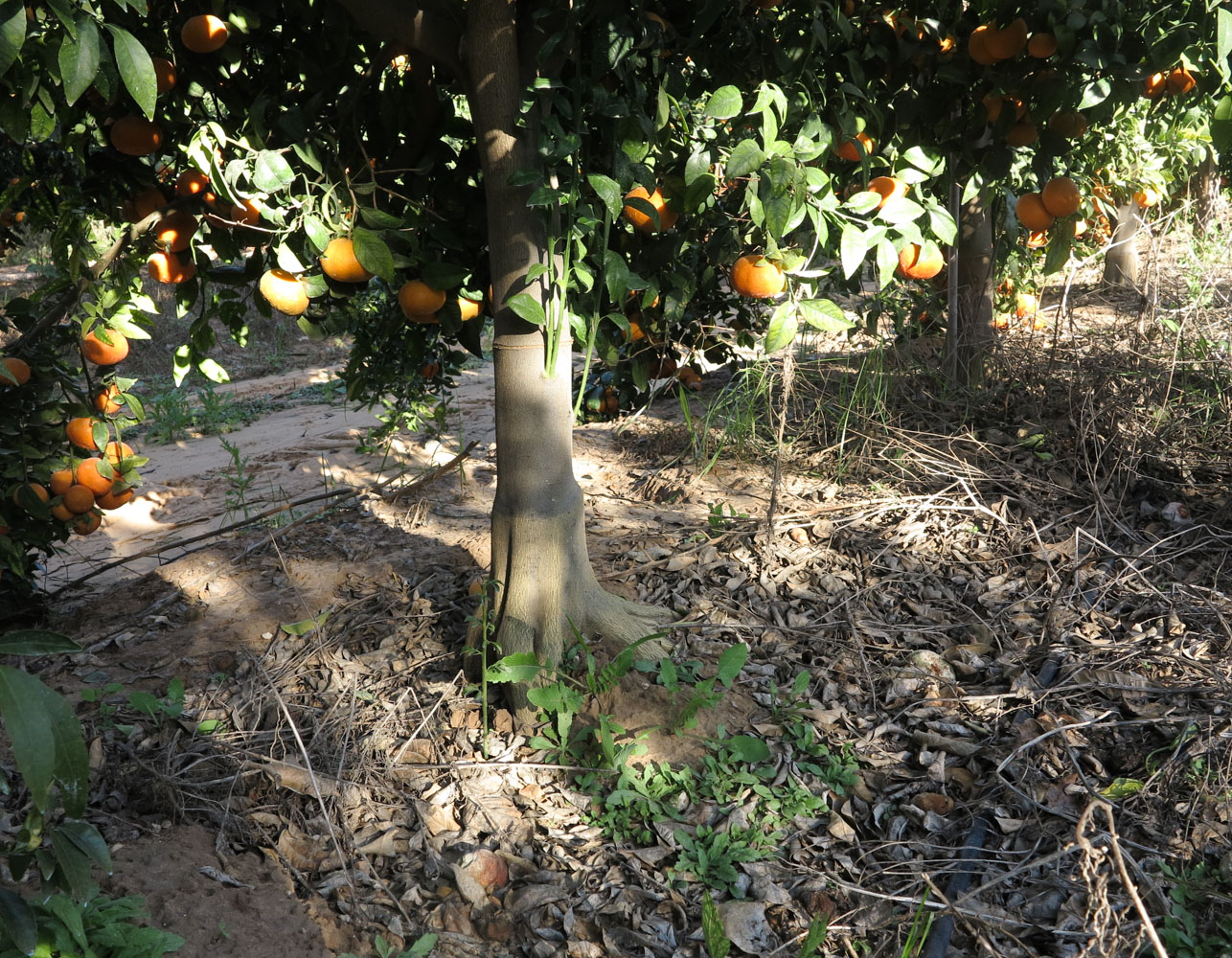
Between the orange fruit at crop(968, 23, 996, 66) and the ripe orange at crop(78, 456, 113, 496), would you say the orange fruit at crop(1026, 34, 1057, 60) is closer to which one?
the orange fruit at crop(968, 23, 996, 66)

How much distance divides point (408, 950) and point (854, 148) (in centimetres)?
191

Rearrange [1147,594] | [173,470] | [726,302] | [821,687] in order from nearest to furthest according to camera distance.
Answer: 1. [821,687]
2. [1147,594]
3. [726,302]
4. [173,470]

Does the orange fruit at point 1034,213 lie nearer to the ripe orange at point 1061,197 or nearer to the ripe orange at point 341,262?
the ripe orange at point 1061,197

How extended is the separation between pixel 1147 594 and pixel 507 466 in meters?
1.79

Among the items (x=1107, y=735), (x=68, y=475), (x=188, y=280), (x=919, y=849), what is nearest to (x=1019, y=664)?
(x=1107, y=735)

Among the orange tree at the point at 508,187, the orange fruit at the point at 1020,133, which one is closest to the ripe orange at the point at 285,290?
the orange tree at the point at 508,187

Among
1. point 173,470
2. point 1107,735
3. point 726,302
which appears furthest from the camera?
point 173,470

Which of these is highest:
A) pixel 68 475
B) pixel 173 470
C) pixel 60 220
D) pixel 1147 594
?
pixel 60 220

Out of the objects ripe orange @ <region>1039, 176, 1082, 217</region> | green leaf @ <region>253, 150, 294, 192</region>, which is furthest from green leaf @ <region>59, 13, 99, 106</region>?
ripe orange @ <region>1039, 176, 1082, 217</region>

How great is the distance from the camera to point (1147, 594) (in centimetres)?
246

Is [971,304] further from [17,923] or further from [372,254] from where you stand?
[17,923]

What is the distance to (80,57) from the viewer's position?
119cm

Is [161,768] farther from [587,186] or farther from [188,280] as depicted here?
[587,186]

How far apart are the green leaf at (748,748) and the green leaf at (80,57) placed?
168 cm
